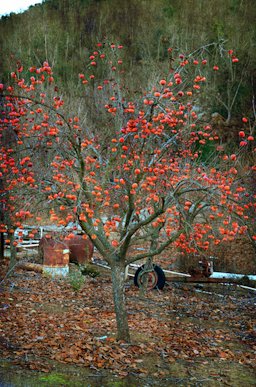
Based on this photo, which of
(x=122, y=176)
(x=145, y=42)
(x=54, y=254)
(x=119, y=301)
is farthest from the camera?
(x=145, y=42)

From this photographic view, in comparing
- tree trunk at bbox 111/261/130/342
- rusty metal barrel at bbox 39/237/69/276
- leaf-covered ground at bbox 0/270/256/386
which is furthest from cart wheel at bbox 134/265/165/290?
tree trunk at bbox 111/261/130/342

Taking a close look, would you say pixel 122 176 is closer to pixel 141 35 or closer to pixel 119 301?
pixel 119 301

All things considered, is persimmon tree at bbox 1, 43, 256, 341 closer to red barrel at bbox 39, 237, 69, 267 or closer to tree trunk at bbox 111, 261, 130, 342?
tree trunk at bbox 111, 261, 130, 342

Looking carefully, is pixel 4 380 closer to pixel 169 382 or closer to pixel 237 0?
pixel 169 382

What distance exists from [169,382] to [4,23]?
3040 centimetres

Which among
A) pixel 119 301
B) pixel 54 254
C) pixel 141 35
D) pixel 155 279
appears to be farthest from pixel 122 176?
pixel 141 35

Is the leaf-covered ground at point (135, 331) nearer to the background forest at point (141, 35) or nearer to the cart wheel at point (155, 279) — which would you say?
the cart wheel at point (155, 279)

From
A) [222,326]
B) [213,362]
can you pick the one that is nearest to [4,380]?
[213,362]

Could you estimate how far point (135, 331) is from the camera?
9.19 meters

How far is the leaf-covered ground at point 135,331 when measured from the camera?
7.13 meters

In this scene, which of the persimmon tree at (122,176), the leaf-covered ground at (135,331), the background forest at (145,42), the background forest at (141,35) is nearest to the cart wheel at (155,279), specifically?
the leaf-covered ground at (135,331)

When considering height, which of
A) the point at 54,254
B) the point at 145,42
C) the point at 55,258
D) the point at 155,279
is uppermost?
the point at 145,42

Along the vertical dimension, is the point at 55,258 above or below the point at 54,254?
below

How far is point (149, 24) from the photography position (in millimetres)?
32062
